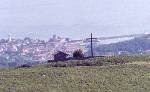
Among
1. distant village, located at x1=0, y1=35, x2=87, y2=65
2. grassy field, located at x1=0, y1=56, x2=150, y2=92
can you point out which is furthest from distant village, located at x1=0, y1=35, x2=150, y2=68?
grassy field, located at x1=0, y1=56, x2=150, y2=92

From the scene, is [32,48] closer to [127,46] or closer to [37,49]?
[37,49]

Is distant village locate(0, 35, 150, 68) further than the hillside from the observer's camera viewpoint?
No

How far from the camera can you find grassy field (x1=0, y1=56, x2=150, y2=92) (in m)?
25.3

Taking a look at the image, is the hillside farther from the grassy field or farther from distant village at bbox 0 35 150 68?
the grassy field

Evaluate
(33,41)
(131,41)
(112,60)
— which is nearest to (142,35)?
(131,41)

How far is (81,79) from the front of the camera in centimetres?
2708

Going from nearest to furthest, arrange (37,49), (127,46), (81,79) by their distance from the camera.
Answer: (81,79) → (37,49) → (127,46)

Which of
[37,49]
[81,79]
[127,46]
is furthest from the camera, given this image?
[127,46]

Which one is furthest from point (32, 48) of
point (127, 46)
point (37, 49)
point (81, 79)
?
point (81, 79)

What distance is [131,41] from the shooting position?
10331 cm

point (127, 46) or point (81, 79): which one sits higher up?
point (127, 46)

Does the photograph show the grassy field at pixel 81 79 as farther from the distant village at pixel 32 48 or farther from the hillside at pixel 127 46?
the hillside at pixel 127 46

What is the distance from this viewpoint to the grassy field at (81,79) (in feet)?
82.9

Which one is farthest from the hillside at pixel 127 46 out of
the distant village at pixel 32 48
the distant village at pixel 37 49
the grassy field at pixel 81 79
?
the grassy field at pixel 81 79
